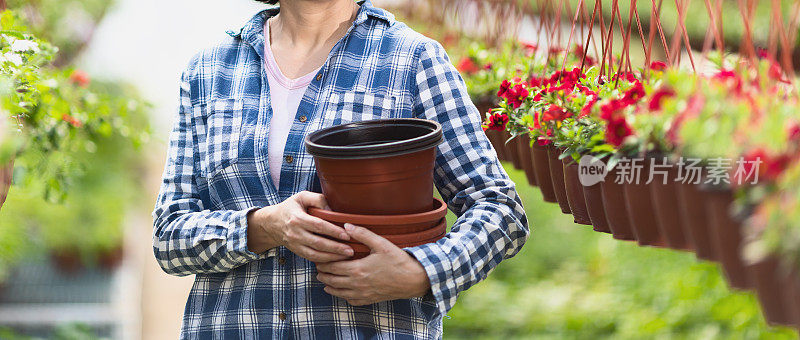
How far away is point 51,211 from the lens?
612 cm

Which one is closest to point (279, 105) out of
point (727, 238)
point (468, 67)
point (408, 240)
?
point (408, 240)

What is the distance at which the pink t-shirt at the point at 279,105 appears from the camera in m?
1.18

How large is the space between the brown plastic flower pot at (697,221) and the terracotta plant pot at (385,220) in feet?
1.15

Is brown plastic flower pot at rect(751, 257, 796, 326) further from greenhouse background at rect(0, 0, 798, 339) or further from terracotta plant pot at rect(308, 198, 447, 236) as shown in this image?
greenhouse background at rect(0, 0, 798, 339)

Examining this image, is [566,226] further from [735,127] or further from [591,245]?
[735,127]

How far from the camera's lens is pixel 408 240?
42.6 inches

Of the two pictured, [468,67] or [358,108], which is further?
[468,67]

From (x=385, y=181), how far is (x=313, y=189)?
0.18 m

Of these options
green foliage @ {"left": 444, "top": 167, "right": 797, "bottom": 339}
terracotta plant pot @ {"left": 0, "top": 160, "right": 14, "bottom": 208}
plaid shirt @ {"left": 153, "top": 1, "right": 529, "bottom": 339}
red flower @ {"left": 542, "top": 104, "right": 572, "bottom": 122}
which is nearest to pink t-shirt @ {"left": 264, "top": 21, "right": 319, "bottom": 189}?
plaid shirt @ {"left": 153, "top": 1, "right": 529, "bottom": 339}

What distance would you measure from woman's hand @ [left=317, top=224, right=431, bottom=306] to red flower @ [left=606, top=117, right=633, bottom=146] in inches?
12.2

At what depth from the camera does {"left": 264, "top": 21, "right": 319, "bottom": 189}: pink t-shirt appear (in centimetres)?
118

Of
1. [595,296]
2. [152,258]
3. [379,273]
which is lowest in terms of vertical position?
[595,296]

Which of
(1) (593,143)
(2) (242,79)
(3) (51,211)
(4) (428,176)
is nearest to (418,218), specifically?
(4) (428,176)

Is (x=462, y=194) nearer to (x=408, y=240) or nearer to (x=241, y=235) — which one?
(x=408, y=240)
